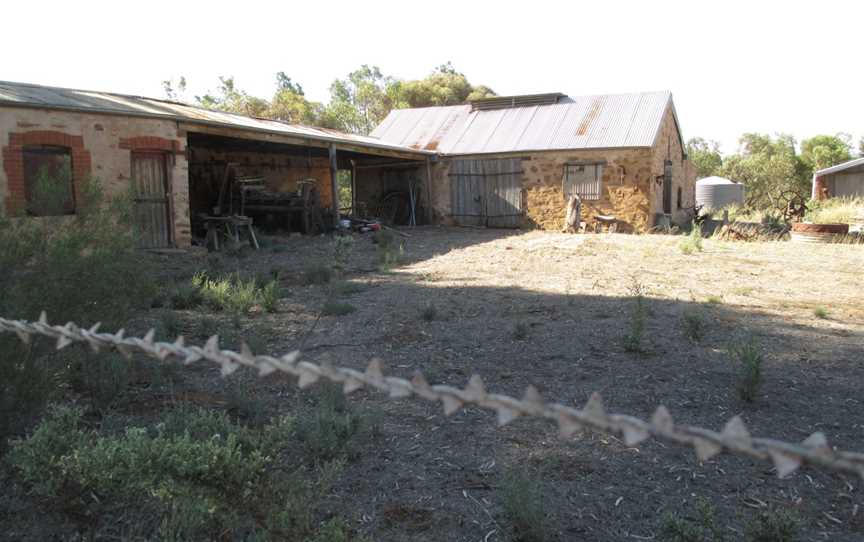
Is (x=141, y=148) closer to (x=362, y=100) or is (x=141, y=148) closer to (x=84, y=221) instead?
(x=84, y=221)

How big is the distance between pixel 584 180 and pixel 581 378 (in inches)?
586

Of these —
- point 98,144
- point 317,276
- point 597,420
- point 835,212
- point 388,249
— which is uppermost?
point 98,144

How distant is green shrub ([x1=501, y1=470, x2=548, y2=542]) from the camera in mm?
2889

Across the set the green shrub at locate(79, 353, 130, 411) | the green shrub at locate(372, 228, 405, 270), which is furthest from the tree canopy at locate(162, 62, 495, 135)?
the green shrub at locate(79, 353, 130, 411)

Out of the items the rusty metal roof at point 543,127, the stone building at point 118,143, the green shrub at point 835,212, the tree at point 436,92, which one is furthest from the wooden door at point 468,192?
the tree at point 436,92

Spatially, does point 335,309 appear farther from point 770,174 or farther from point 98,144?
point 770,174

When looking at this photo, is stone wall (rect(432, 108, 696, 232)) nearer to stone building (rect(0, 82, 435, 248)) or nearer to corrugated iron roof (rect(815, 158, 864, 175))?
stone building (rect(0, 82, 435, 248))

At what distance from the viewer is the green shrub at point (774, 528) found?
9.29 ft

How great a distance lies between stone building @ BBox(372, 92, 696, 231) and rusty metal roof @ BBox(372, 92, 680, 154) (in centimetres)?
3

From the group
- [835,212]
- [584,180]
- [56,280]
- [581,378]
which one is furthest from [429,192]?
[56,280]

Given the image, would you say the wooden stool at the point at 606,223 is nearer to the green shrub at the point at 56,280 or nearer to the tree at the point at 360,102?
the green shrub at the point at 56,280

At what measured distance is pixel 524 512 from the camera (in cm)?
290

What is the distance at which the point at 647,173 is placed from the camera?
18641mm

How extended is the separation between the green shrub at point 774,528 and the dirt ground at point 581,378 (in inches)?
6.0
